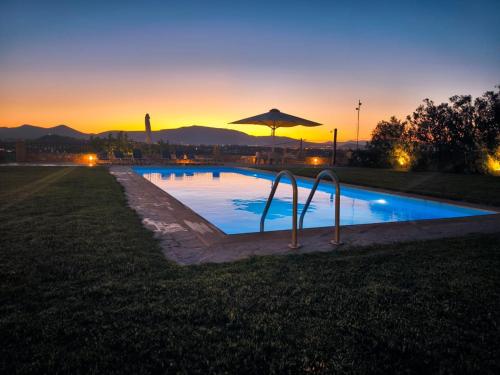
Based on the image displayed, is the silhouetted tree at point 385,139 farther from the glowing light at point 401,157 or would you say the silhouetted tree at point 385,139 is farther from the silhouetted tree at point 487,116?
the silhouetted tree at point 487,116

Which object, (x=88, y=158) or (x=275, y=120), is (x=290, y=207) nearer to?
(x=275, y=120)

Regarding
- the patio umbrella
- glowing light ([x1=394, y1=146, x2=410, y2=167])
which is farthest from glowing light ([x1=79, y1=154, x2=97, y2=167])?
glowing light ([x1=394, y1=146, x2=410, y2=167])

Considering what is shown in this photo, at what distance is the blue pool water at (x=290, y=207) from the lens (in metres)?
8.16

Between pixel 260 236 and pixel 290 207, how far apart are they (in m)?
5.73

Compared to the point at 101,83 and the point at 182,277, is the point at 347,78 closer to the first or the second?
the point at 101,83

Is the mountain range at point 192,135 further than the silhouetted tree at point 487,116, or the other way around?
the mountain range at point 192,135

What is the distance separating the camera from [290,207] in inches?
410

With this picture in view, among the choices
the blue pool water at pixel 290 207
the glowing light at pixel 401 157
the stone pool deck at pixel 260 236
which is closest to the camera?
the stone pool deck at pixel 260 236

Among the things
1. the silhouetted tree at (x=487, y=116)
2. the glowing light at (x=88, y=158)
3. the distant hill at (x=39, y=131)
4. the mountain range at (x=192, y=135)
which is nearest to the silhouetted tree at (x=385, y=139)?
the silhouetted tree at (x=487, y=116)

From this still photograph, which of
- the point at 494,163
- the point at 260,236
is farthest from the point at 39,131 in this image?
the point at 260,236

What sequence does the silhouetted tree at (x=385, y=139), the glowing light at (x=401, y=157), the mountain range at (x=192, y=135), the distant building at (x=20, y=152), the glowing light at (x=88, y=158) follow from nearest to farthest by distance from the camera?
the glowing light at (x=401, y=157)
the silhouetted tree at (x=385, y=139)
the distant building at (x=20, y=152)
the glowing light at (x=88, y=158)
the mountain range at (x=192, y=135)

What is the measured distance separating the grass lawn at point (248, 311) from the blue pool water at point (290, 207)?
4.01m

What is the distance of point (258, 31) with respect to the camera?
18328mm

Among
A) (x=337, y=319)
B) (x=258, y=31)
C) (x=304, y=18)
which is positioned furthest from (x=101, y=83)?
(x=337, y=319)
